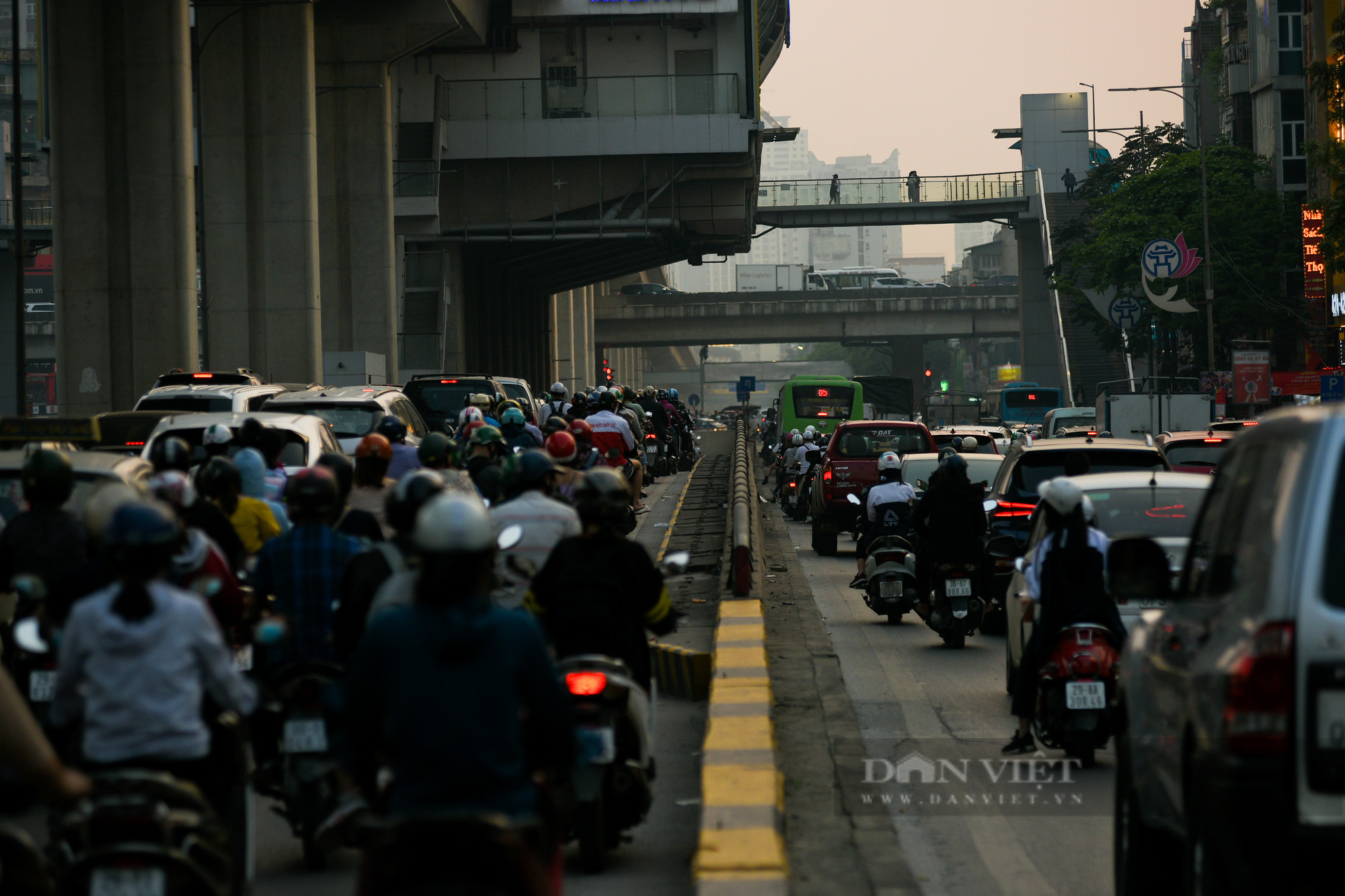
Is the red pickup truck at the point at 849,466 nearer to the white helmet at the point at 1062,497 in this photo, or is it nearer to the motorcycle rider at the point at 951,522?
the motorcycle rider at the point at 951,522

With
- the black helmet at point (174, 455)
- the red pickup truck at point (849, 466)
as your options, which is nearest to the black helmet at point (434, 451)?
the black helmet at point (174, 455)

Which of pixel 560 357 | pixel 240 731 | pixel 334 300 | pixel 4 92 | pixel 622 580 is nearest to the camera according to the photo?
pixel 240 731

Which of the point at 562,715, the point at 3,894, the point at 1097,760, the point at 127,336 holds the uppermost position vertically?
the point at 127,336

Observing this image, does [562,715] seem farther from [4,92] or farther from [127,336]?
[4,92]

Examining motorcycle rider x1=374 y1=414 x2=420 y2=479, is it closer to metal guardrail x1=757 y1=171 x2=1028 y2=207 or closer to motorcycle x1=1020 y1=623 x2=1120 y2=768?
motorcycle x1=1020 y1=623 x2=1120 y2=768

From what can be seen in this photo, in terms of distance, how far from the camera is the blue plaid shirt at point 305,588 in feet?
23.5

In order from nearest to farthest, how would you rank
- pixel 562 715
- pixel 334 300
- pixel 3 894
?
pixel 3 894, pixel 562 715, pixel 334 300

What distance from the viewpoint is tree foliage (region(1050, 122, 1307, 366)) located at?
184 feet

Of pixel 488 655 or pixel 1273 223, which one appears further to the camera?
pixel 1273 223

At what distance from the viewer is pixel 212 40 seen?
39.6m

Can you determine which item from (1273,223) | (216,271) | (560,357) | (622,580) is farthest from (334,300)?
(622,580)

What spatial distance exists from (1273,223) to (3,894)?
5726cm

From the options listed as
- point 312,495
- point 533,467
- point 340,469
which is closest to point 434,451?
point 340,469

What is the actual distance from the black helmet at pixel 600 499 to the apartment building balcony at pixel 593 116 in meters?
48.4
